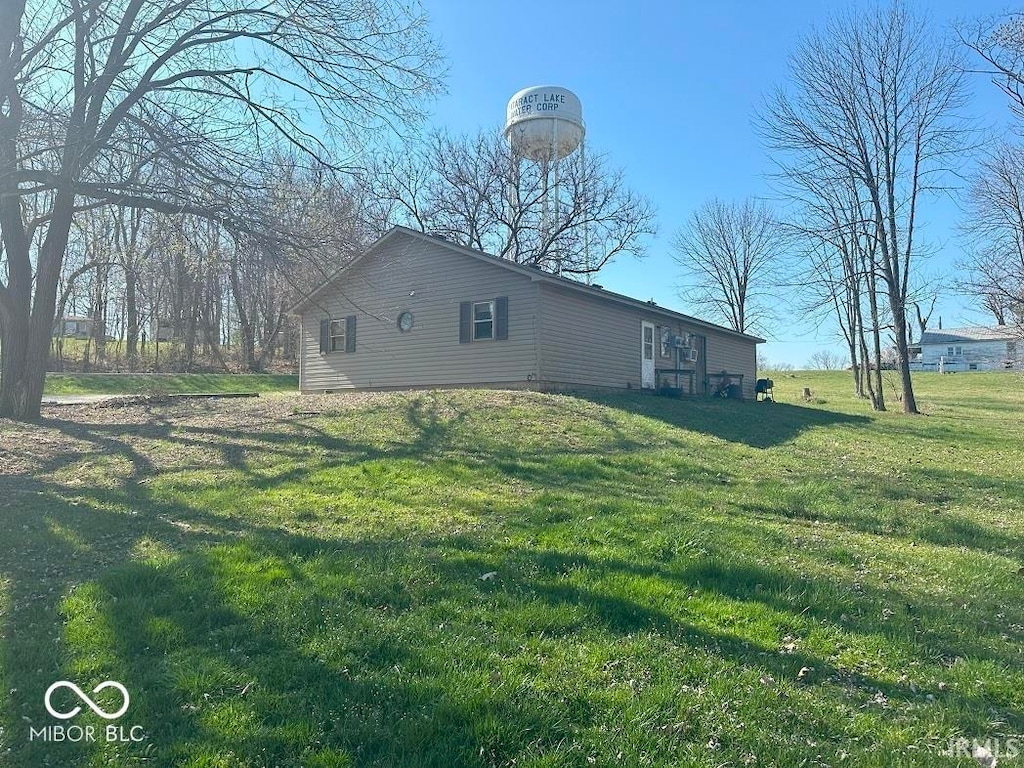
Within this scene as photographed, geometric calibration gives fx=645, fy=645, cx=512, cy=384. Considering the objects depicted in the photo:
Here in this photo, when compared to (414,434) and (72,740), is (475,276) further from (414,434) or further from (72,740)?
(72,740)

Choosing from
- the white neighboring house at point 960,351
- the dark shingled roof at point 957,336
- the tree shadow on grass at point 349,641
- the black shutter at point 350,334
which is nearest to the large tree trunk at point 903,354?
the black shutter at point 350,334

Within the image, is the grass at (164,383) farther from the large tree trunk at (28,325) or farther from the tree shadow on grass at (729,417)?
the tree shadow on grass at (729,417)

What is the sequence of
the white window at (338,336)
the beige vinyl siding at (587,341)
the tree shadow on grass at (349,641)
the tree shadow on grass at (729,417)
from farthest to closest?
the white window at (338,336)
the beige vinyl siding at (587,341)
the tree shadow on grass at (729,417)
the tree shadow on grass at (349,641)

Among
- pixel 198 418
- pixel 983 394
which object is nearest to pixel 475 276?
pixel 198 418

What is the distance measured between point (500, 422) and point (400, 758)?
30.5 feet

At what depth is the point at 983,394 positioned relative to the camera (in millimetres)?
36000

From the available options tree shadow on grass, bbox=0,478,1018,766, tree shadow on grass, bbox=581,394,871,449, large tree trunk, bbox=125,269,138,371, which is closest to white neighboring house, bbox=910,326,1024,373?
tree shadow on grass, bbox=581,394,871,449

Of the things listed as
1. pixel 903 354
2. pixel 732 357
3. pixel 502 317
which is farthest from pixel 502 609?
pixel 732 357

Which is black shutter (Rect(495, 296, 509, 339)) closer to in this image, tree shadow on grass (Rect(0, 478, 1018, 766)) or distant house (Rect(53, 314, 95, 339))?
tree shadow on grass (Rect(0, 478, 1018, 766))

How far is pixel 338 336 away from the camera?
818 inches

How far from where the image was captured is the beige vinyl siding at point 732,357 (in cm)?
2543

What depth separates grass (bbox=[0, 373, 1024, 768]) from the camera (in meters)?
2.88

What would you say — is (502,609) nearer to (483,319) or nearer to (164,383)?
(483,319)

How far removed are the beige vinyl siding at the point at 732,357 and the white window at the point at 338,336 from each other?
13.7 m
